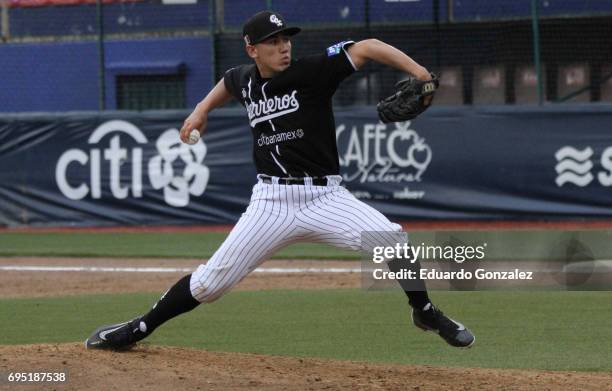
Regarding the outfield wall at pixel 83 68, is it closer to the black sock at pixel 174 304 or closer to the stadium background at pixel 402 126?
the stadium background at pixel 402 126

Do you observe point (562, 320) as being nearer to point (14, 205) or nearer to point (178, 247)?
point (178, 247)

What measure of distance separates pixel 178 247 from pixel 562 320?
6.73 metres

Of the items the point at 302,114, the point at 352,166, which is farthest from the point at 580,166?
the point at 302,114

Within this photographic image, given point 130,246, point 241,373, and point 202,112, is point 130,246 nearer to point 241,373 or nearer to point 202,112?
point 202,112

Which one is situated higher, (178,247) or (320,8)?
(320,8)

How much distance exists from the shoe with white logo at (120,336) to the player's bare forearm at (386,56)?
1993 millimetres

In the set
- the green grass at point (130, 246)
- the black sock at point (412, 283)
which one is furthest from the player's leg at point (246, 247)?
the green grass at point (130, 246)

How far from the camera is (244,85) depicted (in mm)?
6395

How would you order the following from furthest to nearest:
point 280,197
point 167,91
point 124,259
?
point 167,91 < point 124,259 < point 280,197

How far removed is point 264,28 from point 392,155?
369 inches

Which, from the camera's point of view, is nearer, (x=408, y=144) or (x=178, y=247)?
(x=178, y=247)

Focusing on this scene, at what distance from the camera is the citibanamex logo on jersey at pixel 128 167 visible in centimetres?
1591

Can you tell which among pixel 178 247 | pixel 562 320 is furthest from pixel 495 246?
pixel 562 320

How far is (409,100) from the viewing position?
5.86 metres
